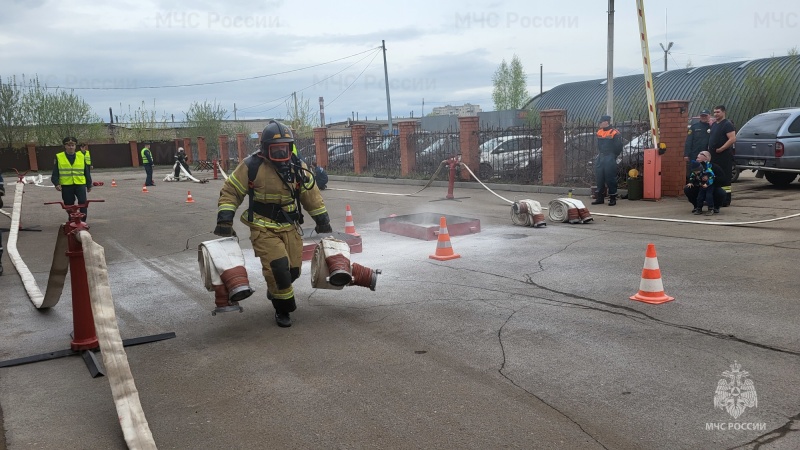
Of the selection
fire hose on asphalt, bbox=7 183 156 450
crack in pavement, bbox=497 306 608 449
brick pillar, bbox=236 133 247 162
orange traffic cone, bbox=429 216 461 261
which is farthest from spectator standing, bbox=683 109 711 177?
brick pillar, bbox=236 133 247 162

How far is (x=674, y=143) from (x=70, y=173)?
12.9m

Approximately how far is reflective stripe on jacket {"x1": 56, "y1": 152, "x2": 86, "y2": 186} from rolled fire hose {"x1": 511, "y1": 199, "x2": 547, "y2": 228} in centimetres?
836

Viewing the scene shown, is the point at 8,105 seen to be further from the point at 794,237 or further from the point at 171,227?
the point at 794,237

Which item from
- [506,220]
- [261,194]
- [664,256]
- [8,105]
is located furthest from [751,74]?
[8,105]

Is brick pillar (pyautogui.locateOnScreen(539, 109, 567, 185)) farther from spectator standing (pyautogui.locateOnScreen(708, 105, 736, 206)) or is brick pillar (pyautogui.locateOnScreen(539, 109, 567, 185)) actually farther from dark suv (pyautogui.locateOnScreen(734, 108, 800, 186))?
spectator standing (pyautogui.locateOnScreen(708, 105, 736, 206))

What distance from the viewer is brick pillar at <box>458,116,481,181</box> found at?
2245cm

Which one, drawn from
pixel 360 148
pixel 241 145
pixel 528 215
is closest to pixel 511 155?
pixel 528 215

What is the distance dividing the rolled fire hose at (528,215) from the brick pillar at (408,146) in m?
14.5

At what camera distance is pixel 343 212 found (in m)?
15.8

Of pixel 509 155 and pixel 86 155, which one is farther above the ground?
pixel 86 155

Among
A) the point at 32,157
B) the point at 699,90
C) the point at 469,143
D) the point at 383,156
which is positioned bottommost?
the point at 383,156

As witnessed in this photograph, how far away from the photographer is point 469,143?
2252cm

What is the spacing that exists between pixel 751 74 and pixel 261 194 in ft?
108

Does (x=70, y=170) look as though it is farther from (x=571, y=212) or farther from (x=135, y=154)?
(x=135, y=154)
